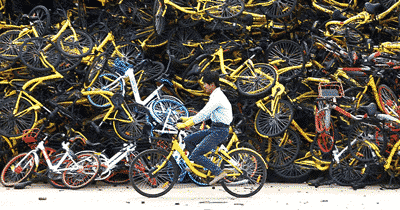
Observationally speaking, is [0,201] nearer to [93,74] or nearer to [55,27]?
[93,74]

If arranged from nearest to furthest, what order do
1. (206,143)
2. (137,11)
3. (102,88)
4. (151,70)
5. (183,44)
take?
(206,143) < (102,88) < (151,70) < (183,44) < (137,11)

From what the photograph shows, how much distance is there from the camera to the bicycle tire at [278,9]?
11.0m

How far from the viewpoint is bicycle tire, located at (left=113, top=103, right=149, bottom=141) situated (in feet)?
31.6

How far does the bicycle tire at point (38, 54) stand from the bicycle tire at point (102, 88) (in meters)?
1.00

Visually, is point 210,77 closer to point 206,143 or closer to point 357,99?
point 206,143

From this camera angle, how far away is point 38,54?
998 cm

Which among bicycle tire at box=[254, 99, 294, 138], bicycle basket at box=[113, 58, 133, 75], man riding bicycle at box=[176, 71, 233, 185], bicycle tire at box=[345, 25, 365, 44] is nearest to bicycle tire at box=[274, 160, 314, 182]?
bicycle tire at box=[254, 99, 294, 138]

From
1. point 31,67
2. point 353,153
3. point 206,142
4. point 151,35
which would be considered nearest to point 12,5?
point 31,67

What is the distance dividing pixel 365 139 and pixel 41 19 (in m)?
8.23

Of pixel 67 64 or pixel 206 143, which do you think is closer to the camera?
pixel 206 143

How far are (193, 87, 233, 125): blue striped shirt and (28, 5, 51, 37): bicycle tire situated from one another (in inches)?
210

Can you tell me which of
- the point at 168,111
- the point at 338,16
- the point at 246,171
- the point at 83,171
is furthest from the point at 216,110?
the point at 338,16

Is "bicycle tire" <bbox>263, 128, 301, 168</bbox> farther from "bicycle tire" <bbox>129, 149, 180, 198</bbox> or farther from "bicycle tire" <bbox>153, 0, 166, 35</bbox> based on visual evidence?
Result: "bicycle tire" <bbox>153, 0, 166, 35</bbox>

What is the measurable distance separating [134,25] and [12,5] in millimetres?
3425
